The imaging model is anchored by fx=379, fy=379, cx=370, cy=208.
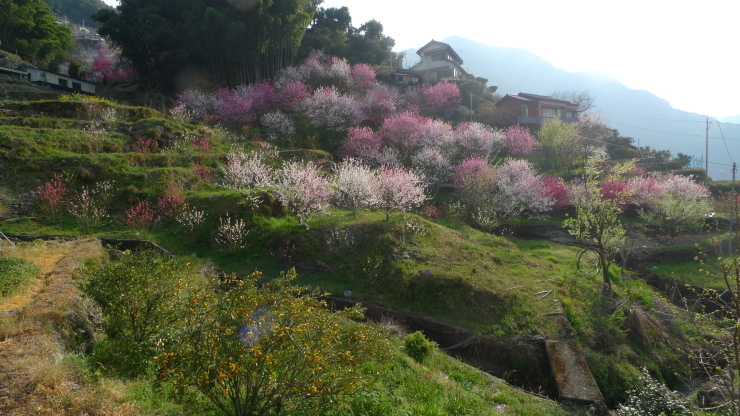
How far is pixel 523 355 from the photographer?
37.7ft

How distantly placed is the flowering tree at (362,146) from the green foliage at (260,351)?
965 inches

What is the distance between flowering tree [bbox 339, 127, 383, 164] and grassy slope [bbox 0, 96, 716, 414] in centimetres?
1093

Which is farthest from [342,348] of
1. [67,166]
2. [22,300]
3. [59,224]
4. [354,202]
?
[67,166]

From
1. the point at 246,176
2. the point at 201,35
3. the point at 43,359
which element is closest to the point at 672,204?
the point at 246,176

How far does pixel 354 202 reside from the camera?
1856 centimetres

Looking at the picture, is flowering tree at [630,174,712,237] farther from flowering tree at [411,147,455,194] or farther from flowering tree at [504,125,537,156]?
flowering tree at [411,147,455,194]

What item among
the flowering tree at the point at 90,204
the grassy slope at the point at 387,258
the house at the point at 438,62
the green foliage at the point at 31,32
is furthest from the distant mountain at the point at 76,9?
the flowering tree at the point at 90,204

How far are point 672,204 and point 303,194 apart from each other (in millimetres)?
23192

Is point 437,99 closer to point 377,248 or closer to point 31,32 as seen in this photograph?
point 377,248

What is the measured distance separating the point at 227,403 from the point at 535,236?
2308cm

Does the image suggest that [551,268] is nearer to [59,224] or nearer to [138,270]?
[138,270]

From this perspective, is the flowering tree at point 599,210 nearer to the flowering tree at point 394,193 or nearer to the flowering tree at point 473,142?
the flowering tree at point 394,193

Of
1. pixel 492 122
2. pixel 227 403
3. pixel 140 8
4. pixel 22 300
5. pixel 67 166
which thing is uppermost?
pixel 140 8

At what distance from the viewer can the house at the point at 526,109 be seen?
47094mm
